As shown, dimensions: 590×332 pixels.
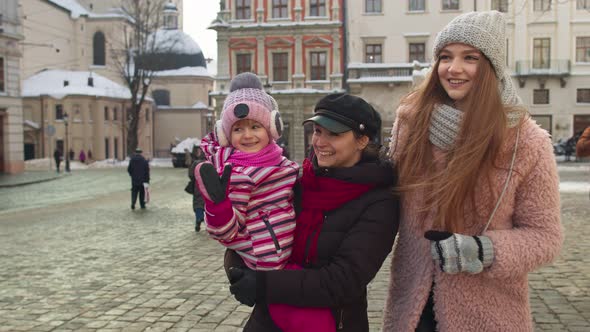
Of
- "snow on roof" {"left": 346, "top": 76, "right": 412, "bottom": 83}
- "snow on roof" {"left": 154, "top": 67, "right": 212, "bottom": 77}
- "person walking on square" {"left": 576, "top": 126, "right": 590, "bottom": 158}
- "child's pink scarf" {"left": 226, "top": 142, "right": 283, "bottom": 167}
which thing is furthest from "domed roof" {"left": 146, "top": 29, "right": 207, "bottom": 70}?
"child's pink scarf" {"left": 226, "top": 142, "right": 283, "bottom": 167}

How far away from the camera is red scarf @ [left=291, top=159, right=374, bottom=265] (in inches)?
106

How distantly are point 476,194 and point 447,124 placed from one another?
311 millimetres

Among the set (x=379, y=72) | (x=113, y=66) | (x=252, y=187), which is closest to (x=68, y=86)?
(x=113, y=66)

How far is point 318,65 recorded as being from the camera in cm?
4481

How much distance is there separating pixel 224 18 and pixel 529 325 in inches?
1765

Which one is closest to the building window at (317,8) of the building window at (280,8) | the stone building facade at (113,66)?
the building window at (280,8)

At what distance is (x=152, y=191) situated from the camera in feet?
84.2

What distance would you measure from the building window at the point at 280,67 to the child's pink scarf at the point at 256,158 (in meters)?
42.4

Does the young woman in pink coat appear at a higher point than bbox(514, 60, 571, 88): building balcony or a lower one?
lower

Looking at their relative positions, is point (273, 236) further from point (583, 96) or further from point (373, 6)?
point (583, 96)

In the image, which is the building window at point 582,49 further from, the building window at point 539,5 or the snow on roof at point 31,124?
the snow on roof at point 31,124

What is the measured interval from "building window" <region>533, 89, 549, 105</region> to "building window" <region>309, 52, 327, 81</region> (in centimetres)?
1484

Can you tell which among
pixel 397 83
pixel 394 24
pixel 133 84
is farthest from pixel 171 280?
pixel 133 84

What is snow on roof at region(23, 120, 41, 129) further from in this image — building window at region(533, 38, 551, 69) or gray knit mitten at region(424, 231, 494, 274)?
gray knit mitten at region(424, 231, 494, 274)
